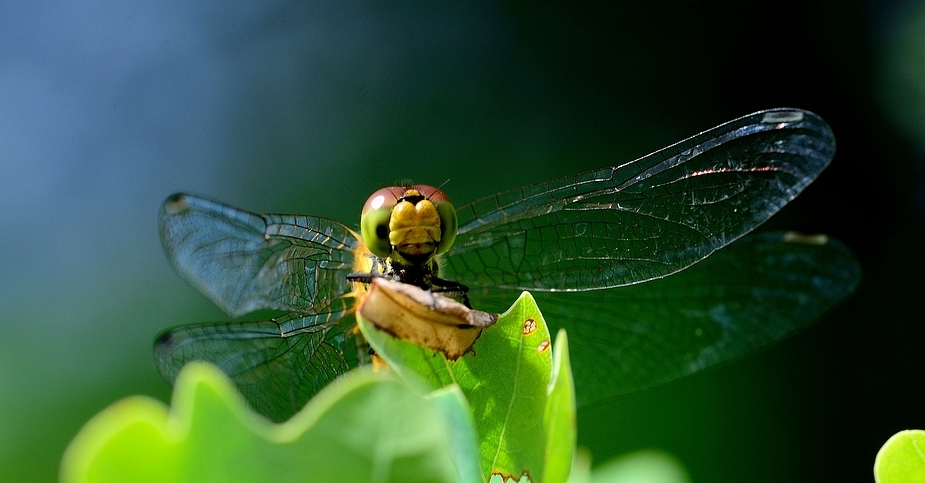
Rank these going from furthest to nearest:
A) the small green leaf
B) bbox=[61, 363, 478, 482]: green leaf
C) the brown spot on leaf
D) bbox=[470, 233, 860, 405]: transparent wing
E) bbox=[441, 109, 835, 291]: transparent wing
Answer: bbox=[470, 233, 860, 405]: transparent wing, bbox=[441, 109, 835, 291]: transparent wing, the brown spot on leaf, the small green leaf, bbox=[61, 363, 478, 482]: green leaf

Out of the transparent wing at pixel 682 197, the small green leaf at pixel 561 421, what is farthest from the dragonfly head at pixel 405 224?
the small green leaf at pixel 561 421

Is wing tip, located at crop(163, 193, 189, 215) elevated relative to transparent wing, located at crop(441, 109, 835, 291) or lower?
elevated

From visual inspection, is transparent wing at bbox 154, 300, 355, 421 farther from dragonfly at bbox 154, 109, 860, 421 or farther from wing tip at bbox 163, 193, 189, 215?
wing tip at bbox 163, 193, 189, 215

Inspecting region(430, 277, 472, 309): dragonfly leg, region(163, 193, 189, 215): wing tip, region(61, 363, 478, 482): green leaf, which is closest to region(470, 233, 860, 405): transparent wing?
region(430, 277, 472, 309): dragonfly leg

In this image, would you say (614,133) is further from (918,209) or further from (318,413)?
(318,413)

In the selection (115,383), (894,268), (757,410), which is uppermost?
(115,383)

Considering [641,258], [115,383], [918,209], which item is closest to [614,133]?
[918,209]

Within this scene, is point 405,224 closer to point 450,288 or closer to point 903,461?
point 450,288
